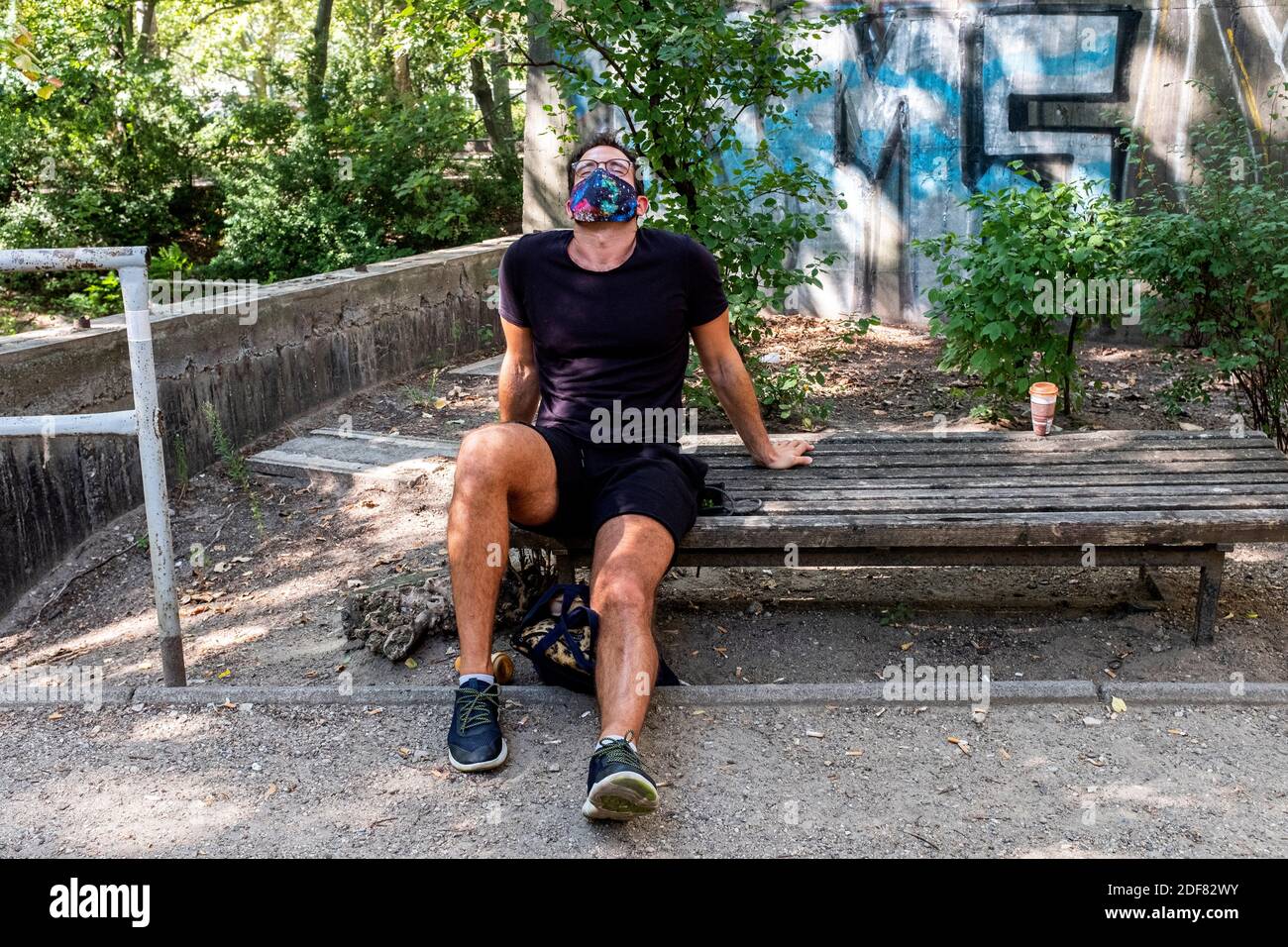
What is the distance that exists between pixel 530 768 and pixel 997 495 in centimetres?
168

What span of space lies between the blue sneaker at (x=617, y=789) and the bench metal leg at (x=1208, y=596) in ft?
6.34

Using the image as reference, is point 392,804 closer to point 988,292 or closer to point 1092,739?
point 1092,739

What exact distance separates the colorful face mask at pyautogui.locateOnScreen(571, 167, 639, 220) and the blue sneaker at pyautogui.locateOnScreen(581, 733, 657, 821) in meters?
1.66

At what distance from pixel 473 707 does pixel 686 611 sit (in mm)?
1213

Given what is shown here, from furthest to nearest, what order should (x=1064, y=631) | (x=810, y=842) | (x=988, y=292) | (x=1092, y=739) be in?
(x=988, y=292) < (x=1064, y=631) < (x=1092, y=739) < (x=810, y=842)

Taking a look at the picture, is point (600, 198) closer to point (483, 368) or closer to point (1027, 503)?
point (1027, 503)

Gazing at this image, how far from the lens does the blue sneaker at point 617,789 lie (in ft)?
9.01

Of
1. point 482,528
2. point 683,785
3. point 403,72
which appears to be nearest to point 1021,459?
point 683,785

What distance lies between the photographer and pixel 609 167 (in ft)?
12.1

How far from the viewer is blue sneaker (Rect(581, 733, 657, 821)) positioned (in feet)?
9.01

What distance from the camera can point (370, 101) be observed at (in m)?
10.7

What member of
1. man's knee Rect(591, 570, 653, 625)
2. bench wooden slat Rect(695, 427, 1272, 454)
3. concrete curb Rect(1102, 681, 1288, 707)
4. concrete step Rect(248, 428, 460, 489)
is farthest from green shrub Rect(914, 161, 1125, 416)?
man's knee Rect(591, 570, 653, 625)

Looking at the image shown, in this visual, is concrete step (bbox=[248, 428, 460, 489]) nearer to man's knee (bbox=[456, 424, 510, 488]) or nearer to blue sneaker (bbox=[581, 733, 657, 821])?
man's knee (bbox=[456, 424, 510, 488])

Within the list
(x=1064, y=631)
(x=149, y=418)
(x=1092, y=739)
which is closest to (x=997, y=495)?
(x=1064, y=631)
